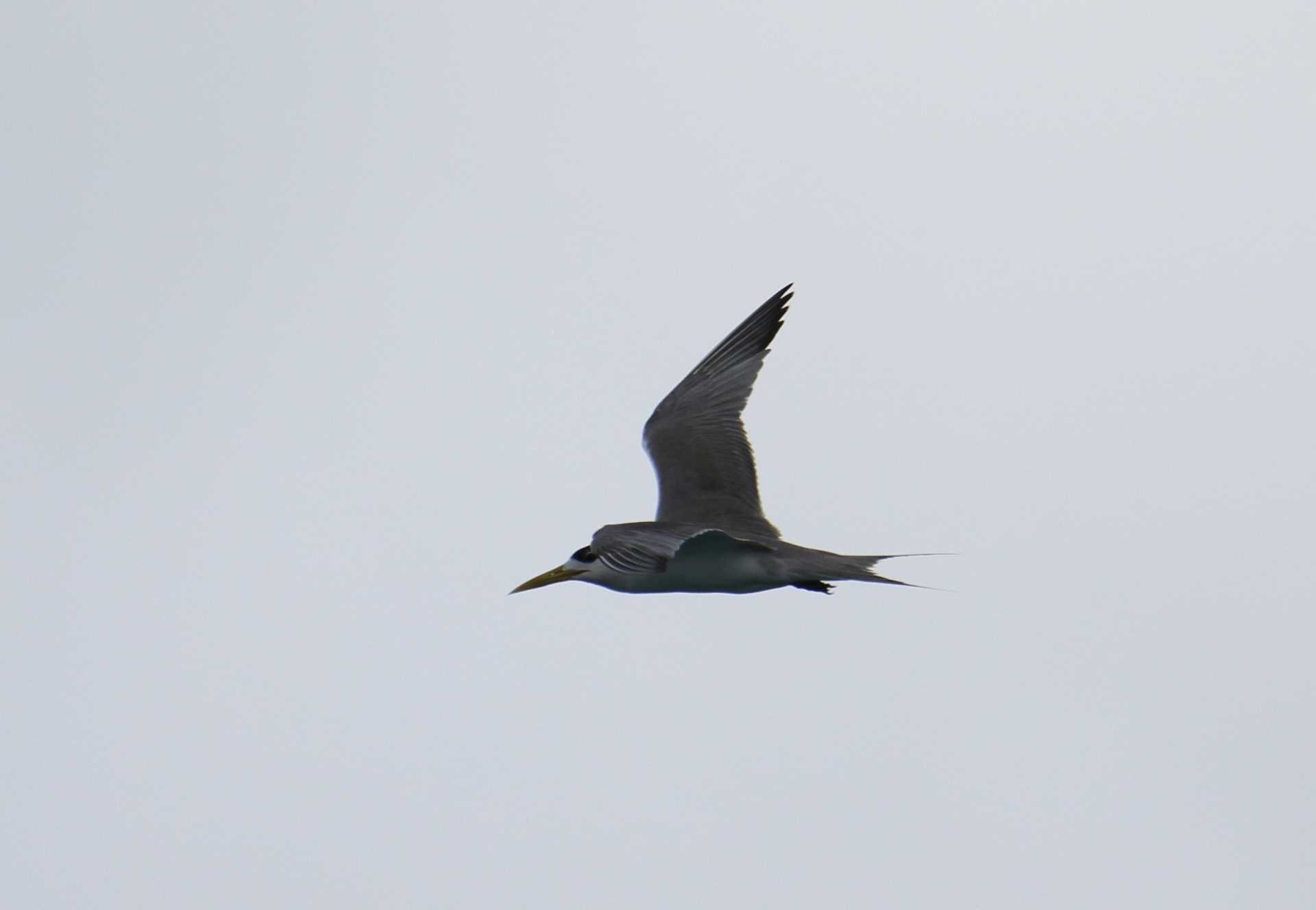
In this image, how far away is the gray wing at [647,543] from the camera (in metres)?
13.0

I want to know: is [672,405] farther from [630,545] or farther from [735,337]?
[630,545]

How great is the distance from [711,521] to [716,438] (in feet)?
5.89

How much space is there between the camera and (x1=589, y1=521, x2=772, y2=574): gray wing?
511 inches

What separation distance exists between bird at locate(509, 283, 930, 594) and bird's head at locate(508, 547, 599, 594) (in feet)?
0.03

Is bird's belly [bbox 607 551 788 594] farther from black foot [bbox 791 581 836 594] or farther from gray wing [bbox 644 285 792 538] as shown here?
gray wing [bbox 644 285 792 538]

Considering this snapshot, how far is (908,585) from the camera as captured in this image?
46.2ft

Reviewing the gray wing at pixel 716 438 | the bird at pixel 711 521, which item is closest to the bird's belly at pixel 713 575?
the bird at pixel 711 521

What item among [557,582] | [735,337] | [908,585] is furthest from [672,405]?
[908,585]

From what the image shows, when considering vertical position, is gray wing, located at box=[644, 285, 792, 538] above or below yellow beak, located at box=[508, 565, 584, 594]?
above

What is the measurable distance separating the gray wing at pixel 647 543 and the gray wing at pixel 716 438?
1.74 m

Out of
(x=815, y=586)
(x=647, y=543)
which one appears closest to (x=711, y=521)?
(x=815, y=586)

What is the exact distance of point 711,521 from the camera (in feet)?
54.2

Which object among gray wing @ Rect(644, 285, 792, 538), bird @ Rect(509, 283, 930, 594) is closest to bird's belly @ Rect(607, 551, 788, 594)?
bird @ Rect(509, 283, 930, 594)

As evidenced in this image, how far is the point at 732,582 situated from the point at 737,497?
2.51 m
